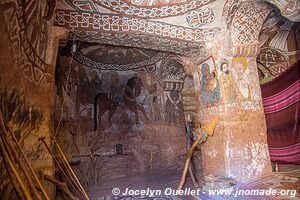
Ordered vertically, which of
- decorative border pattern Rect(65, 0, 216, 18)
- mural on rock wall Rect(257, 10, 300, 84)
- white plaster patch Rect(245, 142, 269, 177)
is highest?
decorative border pattern Rect(65, 0, 216, 18)

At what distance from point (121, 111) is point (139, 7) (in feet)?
14.0

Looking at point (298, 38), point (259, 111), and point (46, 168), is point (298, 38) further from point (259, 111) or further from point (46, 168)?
point (46, 168)

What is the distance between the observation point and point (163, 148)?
7.40 metres

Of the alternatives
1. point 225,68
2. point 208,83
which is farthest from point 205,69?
point 225,68

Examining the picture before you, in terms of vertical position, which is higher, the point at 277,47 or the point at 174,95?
the point at 277,47

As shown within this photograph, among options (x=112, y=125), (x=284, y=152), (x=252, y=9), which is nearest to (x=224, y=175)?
(x=284, y=152)

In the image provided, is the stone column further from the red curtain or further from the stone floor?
the red curtain

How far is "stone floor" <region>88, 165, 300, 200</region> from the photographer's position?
3295 mm

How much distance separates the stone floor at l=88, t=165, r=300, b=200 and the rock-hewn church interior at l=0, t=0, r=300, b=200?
3 cm

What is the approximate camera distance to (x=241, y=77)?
13.8ft

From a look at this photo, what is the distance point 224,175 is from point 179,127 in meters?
3.40

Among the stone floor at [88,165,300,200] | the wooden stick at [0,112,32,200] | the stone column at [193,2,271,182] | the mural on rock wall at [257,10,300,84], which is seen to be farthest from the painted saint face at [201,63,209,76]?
the wooden stick at [0,112,32,200]

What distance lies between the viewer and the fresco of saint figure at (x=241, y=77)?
4129mm

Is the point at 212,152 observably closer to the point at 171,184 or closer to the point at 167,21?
the point at 171,184
